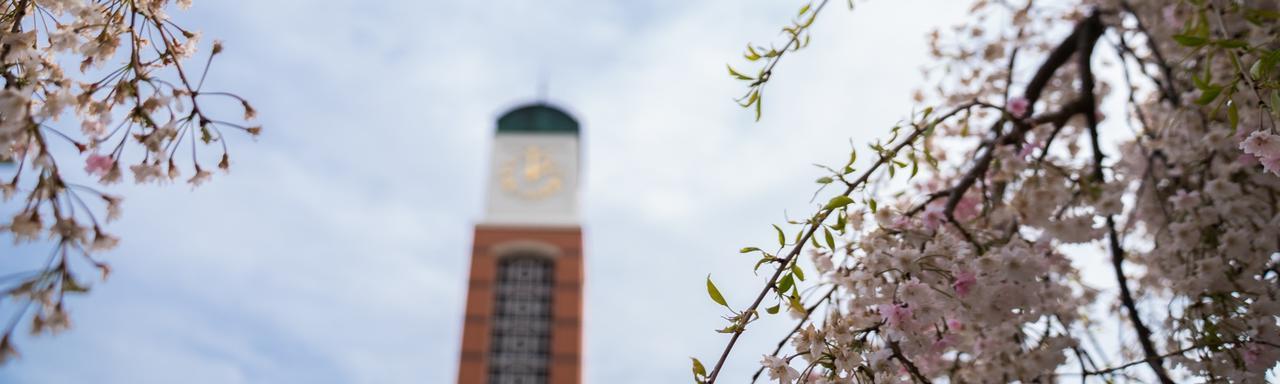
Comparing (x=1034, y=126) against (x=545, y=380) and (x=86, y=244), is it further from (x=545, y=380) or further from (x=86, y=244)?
(x=545, y=380)

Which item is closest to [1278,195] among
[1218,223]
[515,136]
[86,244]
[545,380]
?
[1218,223]

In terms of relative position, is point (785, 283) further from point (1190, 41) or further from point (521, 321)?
point (521, 321)

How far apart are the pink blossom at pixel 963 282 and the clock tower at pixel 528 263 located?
1204 centimetres

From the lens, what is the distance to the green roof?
52.3 feet

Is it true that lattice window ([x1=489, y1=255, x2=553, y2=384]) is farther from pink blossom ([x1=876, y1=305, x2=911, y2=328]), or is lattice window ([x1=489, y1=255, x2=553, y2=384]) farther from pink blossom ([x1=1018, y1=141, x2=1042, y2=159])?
pink blossom ([x1=876, y1=305, x2=911, y2=328])

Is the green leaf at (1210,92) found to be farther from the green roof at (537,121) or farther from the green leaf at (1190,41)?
the green roof at (537,121)

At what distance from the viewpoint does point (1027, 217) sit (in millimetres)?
2033

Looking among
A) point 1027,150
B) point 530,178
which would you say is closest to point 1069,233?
point 1027,150

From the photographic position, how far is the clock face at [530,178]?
15320 mm

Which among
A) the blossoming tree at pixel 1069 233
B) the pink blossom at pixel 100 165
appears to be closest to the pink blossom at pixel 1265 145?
the blossoming tree at pixel 1069 233

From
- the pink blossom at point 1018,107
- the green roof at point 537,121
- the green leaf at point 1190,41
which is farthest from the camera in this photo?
the green roof at point 537,121

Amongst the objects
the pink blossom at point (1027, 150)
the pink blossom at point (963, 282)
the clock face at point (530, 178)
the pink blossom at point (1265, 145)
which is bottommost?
the pink blossom at point (1265, 145)

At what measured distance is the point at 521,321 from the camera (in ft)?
46.6

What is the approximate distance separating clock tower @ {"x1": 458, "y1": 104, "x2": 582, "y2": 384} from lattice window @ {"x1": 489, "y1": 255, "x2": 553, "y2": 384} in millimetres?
14
